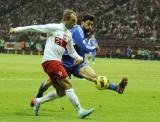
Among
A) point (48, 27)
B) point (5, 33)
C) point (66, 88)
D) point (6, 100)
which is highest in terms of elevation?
point (48, 27)

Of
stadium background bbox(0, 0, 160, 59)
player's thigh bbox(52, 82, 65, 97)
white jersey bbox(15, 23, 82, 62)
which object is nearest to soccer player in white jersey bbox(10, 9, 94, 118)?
white jersey bbox(15, 23, 82, 62)

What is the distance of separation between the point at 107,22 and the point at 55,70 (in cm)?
5459

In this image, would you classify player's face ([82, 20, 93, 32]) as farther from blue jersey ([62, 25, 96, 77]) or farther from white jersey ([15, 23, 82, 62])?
white jersey ([15, 23, 82, 62])

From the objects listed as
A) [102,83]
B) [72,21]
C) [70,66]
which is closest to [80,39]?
[70,66]

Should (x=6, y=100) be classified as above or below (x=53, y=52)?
below

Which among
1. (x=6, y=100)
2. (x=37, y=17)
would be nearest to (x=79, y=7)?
(x=37, y=17)

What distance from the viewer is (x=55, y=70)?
13.1 metres

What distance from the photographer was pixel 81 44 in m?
15.5

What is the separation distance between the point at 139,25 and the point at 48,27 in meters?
51.1

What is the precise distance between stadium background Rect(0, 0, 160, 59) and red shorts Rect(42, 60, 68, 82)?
157ft

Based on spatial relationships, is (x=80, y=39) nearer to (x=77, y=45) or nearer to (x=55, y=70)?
(x=77, y=45)

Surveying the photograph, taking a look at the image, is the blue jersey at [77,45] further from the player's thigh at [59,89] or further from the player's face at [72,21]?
the player's face at [72,21]

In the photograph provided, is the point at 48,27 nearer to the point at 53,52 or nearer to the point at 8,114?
the point at 53,52

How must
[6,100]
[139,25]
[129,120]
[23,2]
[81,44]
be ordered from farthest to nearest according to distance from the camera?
[23,2] < [139,25] < [6,100] < [81,44] < [129,120]
